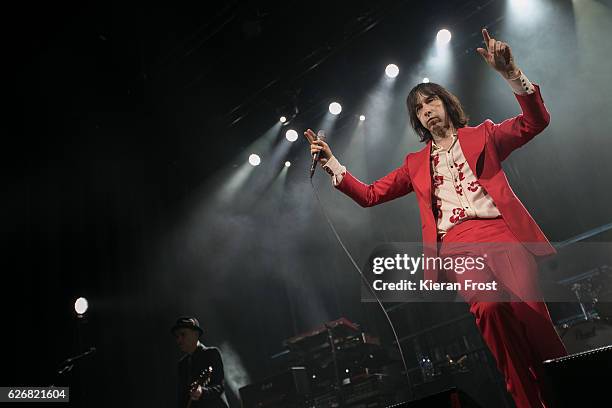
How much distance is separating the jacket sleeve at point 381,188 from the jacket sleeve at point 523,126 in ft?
1.60

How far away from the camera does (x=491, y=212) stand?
206 cm

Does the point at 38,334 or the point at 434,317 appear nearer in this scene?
the point at 38,334

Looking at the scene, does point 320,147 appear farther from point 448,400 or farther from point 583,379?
point 583,379

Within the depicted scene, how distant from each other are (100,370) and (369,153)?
5106 mm

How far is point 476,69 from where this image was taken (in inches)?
280

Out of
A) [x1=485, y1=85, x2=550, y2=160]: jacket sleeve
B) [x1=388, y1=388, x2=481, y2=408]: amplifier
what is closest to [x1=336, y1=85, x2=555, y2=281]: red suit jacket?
[x1=485, y1=85, x2=550, y2=160]: jacket sleeve

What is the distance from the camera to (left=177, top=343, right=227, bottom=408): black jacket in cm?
404

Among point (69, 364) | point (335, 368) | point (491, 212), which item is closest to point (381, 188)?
point (491, 212)

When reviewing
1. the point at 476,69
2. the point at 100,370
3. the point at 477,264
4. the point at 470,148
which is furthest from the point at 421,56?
the point at 100,370

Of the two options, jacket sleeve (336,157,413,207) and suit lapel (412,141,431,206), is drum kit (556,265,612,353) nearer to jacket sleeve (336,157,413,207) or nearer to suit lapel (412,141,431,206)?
jacket sleeve (336,157,413,207)

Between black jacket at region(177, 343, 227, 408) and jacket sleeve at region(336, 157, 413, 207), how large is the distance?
2.43m

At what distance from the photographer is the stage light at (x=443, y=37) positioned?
645 centimetres

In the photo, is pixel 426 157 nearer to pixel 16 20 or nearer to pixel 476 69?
pixel 16 20

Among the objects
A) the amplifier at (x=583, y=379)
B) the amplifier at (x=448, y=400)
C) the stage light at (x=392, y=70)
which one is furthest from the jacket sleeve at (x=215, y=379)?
the stage light at (x=392, y=70)
